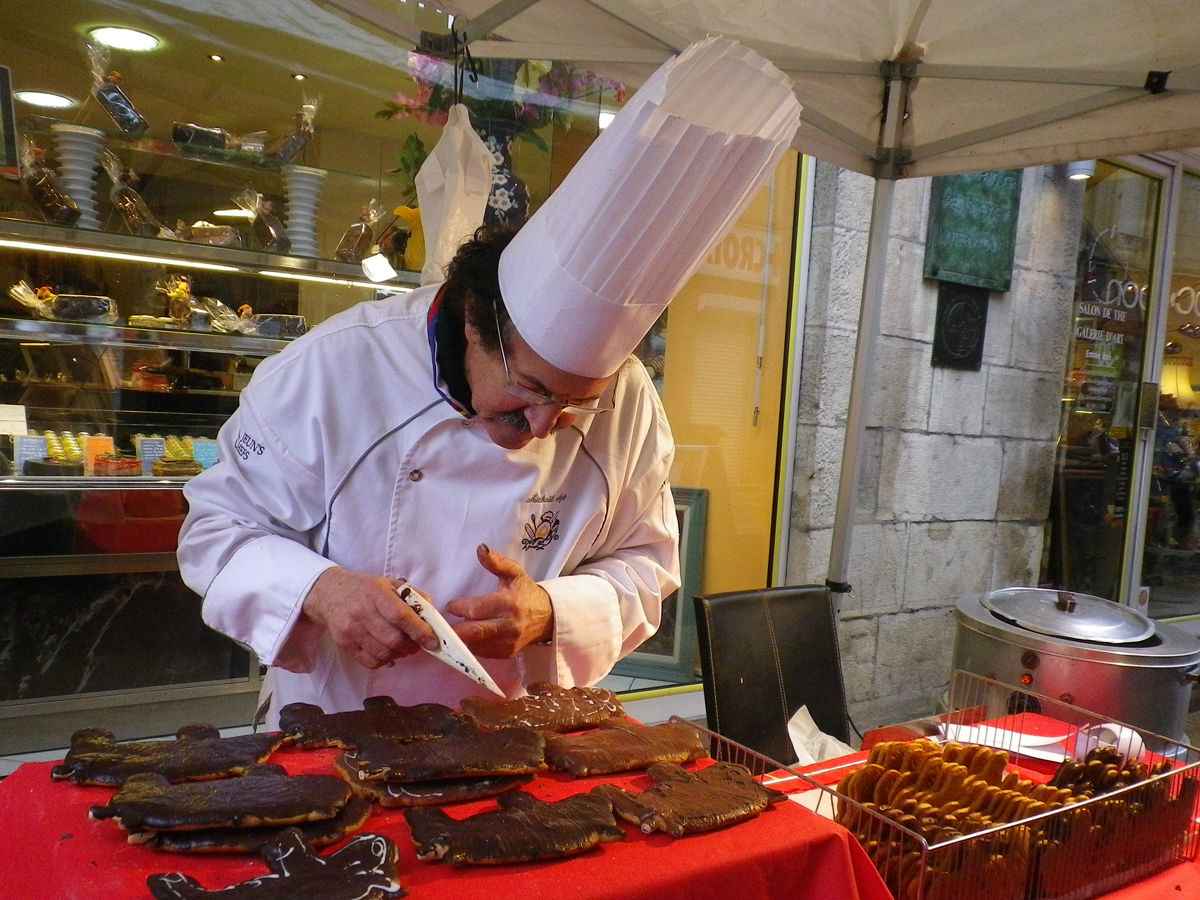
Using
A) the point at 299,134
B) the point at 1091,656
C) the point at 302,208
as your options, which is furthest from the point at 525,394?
the point at 299,134

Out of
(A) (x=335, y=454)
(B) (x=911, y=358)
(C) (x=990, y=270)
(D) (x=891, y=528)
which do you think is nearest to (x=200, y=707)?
(A) (x=335, y=454)

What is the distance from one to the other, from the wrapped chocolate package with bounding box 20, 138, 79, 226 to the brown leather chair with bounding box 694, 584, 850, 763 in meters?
2.47

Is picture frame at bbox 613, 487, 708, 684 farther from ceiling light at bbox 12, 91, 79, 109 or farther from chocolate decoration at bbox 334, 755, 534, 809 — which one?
chocolate decoration at bbox 334, 755, 534, 809

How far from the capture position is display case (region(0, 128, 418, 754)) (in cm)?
310

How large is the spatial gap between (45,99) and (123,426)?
1187 mm

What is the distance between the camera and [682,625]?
179 inches

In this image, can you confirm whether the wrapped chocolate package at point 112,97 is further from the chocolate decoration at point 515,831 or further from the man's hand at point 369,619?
the chocolate decoration at point 515,831

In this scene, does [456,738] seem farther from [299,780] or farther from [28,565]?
[28,565]

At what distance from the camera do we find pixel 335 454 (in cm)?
168

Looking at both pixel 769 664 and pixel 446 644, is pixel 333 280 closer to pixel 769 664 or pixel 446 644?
pixel 769 664

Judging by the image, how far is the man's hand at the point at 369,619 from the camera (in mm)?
1332

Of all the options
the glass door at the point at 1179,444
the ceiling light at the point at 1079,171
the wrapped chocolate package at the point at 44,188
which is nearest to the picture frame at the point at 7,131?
the wrapped chocolate package at the point at 44,188

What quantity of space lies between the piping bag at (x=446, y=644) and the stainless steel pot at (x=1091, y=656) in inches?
73.6

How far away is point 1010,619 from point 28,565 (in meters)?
3.39
